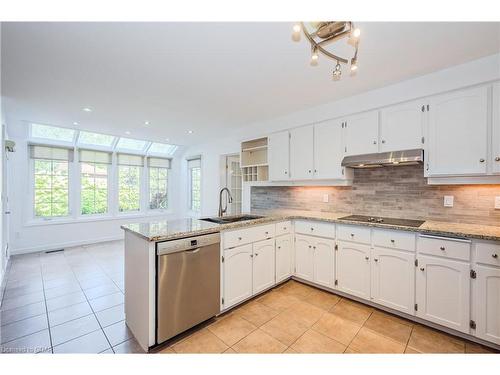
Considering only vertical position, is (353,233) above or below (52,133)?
below

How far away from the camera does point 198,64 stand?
2.17 m

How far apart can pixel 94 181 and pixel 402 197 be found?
20.4ft

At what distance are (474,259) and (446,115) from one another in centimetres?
134

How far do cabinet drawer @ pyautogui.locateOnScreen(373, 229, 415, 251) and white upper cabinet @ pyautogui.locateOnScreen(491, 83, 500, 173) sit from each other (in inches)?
35.0

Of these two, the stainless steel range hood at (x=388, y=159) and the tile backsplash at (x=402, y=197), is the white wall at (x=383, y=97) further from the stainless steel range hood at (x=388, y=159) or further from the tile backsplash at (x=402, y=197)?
the tile backsplash at (x=402, y=197)

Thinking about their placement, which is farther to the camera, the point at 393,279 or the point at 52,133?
the point at 52,133

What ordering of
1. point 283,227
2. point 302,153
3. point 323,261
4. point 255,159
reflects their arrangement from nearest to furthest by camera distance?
point 323,261
point 283,227
point 302,153
point 255,159

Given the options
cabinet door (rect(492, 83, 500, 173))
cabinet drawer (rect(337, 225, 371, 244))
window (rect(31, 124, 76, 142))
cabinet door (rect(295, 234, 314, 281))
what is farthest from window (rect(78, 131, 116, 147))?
cabinet door (rect(492, 83, 500, 173))

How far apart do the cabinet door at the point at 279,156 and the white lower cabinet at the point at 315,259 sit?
1.00 meters

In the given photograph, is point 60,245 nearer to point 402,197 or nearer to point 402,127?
point 402,197

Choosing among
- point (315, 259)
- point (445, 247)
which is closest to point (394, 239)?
point (445, 247)

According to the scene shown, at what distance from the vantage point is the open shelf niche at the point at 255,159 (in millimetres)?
3934

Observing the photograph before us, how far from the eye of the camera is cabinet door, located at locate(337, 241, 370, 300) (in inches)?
95.1
